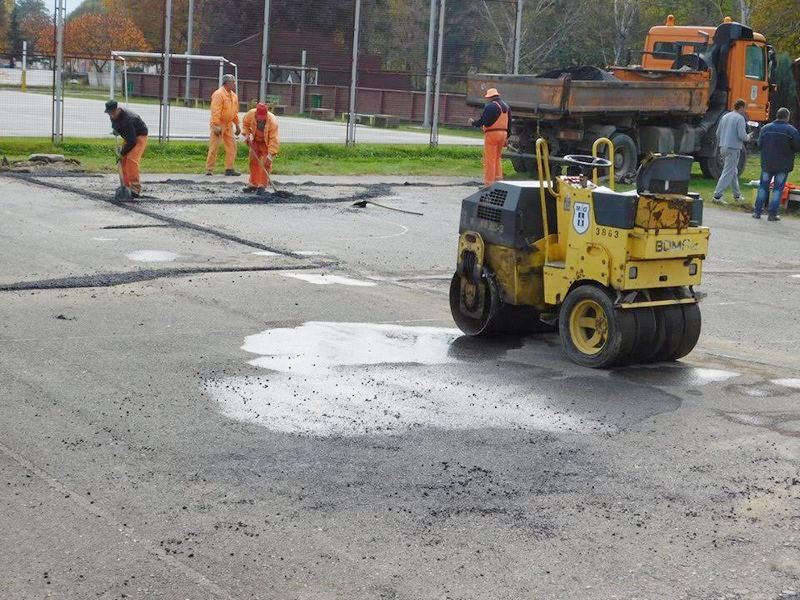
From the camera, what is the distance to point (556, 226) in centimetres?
1066

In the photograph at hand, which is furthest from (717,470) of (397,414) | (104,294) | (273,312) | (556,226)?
(104,294)

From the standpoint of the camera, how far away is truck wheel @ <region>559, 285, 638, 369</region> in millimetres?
9898

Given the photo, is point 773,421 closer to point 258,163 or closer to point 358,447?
point 358,447

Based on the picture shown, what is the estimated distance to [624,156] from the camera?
26.2m

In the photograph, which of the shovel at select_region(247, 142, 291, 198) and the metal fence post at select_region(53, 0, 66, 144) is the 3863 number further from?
the metal fence post at select_region(53, 0, 66, 144)

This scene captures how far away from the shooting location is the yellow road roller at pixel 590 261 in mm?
9812

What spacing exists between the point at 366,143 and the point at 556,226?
879 inches

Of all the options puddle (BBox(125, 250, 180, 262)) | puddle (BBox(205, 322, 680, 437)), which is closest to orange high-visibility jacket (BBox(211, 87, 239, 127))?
puddle (BBox(125, 250, 180, 262))

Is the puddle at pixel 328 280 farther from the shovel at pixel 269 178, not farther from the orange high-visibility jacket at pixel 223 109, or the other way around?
the orange high-visibility jacket at pixel 223 109

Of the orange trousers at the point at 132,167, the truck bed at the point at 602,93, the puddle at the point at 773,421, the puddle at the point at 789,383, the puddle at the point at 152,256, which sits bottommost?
the puddle at the point at 773,421

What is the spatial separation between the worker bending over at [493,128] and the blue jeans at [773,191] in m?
4.56

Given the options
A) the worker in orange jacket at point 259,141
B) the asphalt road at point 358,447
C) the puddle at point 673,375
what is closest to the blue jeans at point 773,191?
the asphalt road at point 358,447

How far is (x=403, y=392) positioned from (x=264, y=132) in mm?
12532

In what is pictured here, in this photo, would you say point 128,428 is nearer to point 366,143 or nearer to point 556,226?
point 556,226
